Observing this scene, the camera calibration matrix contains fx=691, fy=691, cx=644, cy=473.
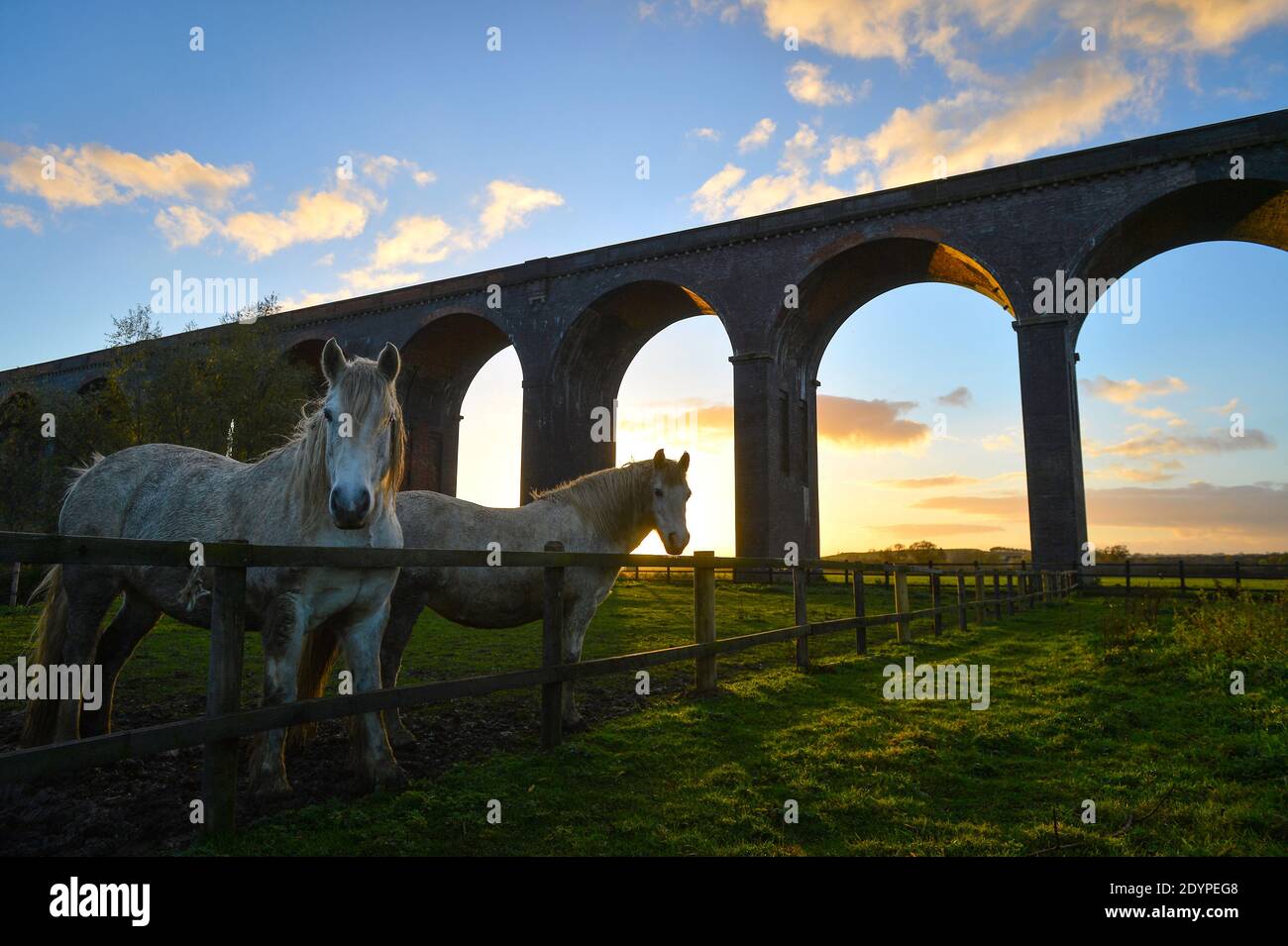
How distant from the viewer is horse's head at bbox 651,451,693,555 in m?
6.88

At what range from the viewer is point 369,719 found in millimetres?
3918

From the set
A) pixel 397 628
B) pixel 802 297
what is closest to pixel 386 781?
pixel 397 628

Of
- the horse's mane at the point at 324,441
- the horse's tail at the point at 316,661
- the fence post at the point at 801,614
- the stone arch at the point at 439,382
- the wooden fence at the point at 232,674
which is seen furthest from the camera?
the stone arch at the point at 439,382

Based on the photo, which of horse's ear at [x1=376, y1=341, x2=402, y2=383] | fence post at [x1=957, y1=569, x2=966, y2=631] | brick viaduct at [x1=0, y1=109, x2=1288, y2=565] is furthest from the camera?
brick viaduct at [x1=0, y1=109, x2=1288, y2=565]

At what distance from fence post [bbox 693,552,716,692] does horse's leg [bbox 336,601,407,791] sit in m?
3.49

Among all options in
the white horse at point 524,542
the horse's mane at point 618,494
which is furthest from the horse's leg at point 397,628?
the horse's mane at point 618,494

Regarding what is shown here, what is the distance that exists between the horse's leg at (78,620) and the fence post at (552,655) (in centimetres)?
282

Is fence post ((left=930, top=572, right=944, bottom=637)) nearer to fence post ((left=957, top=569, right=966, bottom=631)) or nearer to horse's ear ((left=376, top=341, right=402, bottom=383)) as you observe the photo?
fence post ((left=957, top=569, right=966, bottom=631))

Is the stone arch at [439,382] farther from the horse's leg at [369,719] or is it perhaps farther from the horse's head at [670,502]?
the horse's leg at [369,719]

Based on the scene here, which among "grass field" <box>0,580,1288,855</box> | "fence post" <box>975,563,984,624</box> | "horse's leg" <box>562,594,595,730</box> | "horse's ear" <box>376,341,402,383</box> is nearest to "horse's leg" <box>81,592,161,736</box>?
"grass field" <box>0,580,1288,855</box>

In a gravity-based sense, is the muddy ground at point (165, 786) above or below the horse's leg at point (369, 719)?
below

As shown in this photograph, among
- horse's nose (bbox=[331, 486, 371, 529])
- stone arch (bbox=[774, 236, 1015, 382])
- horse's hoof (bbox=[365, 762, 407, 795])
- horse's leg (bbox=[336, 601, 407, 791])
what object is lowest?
→ horse's hoof (bbox=[365, 762, 407, 795])

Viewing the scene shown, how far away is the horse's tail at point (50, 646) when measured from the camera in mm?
4410
